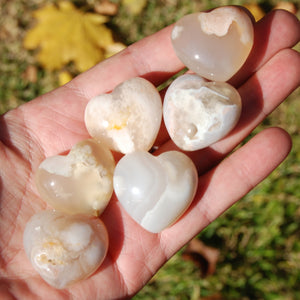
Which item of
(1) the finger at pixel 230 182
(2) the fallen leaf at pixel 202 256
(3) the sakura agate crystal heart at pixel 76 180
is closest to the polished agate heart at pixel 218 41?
(1) the finger at pixel 230 182

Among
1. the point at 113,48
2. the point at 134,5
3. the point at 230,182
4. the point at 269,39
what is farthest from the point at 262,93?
the point at 134,5

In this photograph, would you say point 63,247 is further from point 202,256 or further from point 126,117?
point 202,256

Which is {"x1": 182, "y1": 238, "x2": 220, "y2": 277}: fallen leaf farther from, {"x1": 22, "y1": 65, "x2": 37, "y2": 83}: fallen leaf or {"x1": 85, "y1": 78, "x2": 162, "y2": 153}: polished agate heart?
{"x1": 22, "y1": 65, "x2": 37, "y2": 83}: fallen leaf

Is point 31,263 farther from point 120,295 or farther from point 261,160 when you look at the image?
point 261,160

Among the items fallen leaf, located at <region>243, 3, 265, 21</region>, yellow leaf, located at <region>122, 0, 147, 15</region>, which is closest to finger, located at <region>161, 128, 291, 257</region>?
fallen leaf, located at <region>243, 3, 265, 21</region>

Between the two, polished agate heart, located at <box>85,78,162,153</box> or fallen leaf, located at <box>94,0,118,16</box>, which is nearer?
polished agate heart, located at <box>85,78,162,153</box>

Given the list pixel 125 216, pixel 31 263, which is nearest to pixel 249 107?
pixel 125 216
